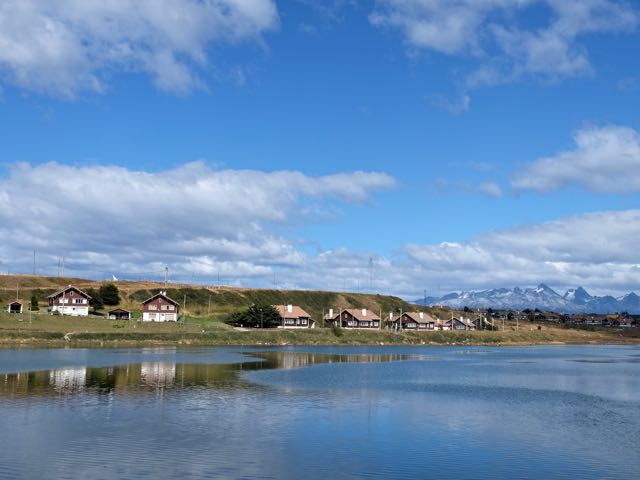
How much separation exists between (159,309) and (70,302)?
1743 cm

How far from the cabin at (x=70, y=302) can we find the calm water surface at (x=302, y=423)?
189ft

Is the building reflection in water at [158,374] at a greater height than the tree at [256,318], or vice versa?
the tree at [256,318]

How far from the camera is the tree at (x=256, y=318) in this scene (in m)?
139

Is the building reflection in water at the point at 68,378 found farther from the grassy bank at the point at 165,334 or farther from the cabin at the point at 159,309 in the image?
the cabin at the point at 159,309

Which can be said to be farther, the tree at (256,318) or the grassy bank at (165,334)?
the tree at (256,318)

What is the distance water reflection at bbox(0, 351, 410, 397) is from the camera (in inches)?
2111

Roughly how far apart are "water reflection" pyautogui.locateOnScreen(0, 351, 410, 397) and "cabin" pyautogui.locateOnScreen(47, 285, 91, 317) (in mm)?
61070

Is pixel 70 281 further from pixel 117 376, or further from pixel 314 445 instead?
pixel 314 445

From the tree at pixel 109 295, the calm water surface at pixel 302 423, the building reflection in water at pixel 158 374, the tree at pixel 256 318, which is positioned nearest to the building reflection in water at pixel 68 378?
the calm water surface at pixel 302 423

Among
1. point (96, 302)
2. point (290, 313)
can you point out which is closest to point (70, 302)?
point (96, 302)

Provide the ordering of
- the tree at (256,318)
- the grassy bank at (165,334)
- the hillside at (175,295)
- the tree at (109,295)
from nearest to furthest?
1. the grassy bank at (165,334)
2. the tree at (256,318)
3. the tree at (109,295)
4. the hillside at (175,295)

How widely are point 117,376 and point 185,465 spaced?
35.2 metres

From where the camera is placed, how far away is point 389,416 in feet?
148

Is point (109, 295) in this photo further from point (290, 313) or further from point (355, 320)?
point (355, 320)
